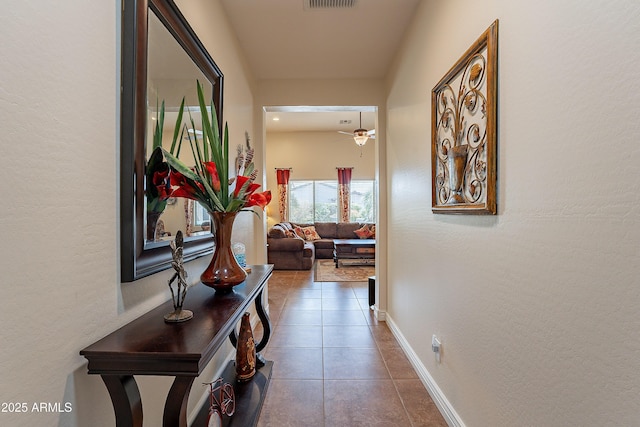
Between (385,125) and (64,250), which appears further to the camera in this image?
(385,125)

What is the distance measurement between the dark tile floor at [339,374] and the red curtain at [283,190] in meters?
4.14

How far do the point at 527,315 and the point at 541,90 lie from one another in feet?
2.49

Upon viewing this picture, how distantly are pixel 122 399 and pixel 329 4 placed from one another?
245 cm

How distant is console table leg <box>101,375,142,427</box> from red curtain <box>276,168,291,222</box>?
22.2 feet

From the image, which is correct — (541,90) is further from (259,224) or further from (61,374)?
(259,224)

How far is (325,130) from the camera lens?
24.7 ft

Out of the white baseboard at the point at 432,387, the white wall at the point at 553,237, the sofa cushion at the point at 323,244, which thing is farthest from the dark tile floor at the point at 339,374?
the sofa cushion at the point at 323,244

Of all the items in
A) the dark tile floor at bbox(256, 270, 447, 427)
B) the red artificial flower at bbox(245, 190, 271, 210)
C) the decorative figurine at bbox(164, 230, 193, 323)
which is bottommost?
the dark tile floor at bbox(256, 270, 447, 427)

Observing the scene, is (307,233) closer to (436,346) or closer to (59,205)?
(436,346)

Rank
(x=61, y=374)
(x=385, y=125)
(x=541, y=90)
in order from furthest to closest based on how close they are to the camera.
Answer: (x=385, y=125) → (x=541, y=90) → (x=61, y=374)

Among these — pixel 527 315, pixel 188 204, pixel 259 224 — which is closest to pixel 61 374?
pixel 188 204

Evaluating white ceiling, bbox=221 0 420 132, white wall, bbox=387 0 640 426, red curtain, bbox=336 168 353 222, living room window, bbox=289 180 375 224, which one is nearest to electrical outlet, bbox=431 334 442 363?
white wall, bbox=387 0 640 426

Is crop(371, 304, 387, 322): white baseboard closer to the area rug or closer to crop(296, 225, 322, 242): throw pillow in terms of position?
the area rug

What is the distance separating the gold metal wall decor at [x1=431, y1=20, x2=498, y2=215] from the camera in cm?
121
